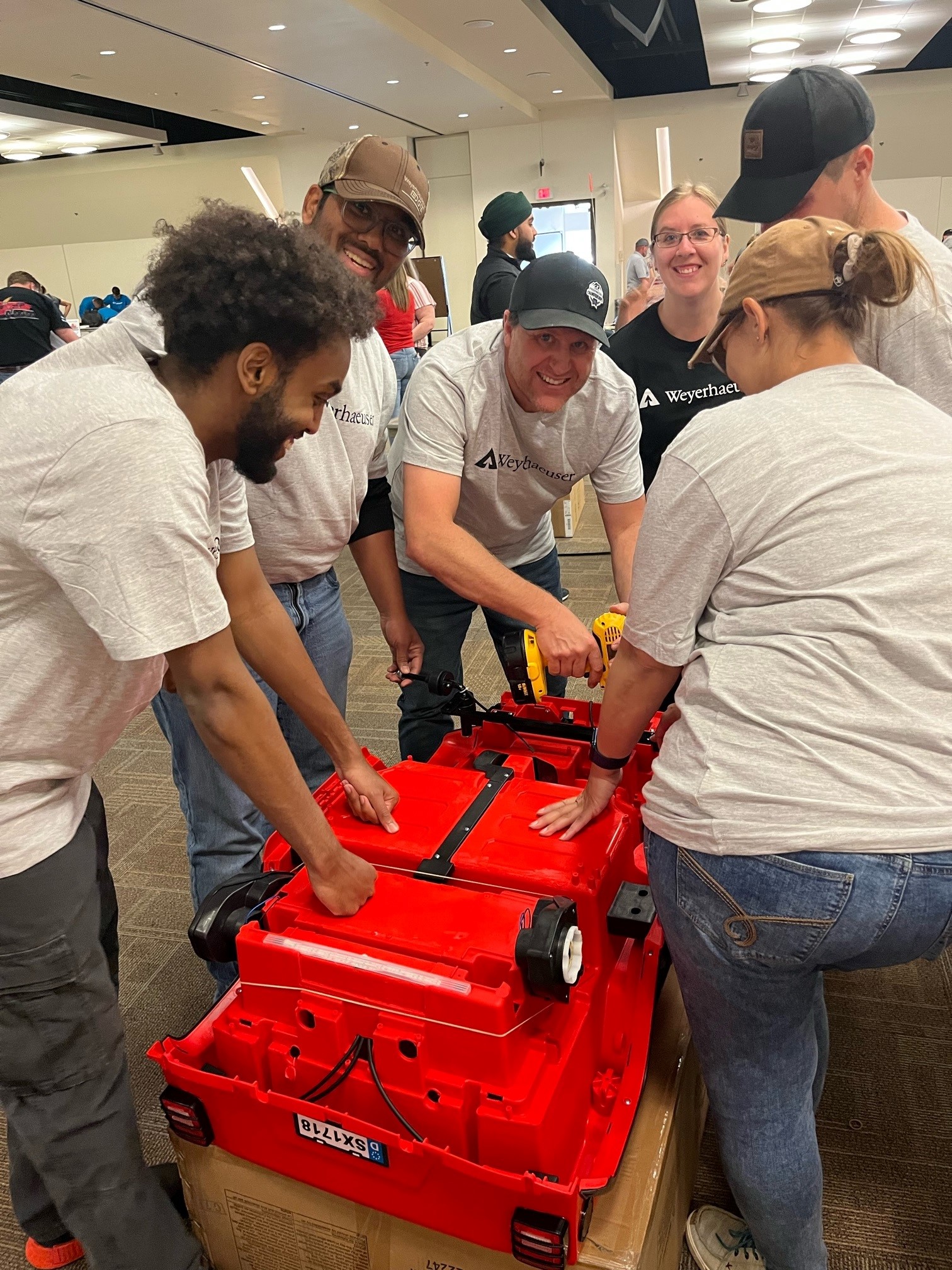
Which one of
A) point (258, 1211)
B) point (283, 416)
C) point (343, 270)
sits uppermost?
point (343, 270)

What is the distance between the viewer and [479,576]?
1.69 metres

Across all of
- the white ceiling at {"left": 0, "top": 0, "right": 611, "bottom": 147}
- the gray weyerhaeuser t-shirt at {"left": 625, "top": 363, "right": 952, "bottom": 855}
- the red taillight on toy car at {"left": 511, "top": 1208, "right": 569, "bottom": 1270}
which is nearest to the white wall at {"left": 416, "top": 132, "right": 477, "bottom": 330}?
the white ceiling at {"left": 0, "top": 0, "right": 611, "bottom": 147}

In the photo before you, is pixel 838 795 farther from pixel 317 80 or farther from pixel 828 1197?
pixel 317 80

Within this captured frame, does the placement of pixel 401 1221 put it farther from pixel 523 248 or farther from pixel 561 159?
pixel 561 159

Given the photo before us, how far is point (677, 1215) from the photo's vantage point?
4.29 feet

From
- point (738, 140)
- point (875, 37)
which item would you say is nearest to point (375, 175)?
point (875, 37)

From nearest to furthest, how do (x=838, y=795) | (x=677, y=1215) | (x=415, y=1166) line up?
1. (x=838, y=795)
2. (x=415, y=1166)
3. (x=677, y=1215)

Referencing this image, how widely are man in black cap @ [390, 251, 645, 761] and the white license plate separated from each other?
826 millimetres

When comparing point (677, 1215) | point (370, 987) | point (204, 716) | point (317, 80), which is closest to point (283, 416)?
point (204, 716)

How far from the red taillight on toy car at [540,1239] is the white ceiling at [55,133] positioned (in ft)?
35.4

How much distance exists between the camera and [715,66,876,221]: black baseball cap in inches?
57.0

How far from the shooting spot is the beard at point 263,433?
1.00m

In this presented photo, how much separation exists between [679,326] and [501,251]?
2.73m

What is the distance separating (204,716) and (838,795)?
69 centimetres
